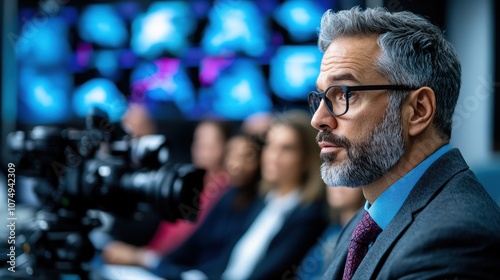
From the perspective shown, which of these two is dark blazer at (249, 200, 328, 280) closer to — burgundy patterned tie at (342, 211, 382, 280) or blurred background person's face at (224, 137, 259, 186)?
blurred background person's face at (224, 137, 259, 186)

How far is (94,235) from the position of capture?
3156 millimetres

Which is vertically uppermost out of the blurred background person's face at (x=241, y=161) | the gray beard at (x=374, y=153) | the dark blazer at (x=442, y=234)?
the blurred background person's face at (x=241, y=161)

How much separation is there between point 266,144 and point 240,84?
0.32 m

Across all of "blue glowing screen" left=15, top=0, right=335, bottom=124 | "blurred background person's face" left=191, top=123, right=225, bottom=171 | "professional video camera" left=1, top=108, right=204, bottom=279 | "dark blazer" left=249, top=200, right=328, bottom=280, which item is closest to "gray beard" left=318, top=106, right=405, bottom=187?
"professional video camera" left=1, top=108, right=204, bottom=279

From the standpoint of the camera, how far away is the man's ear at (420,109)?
46.4 inches

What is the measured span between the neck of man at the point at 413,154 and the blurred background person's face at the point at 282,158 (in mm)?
1403

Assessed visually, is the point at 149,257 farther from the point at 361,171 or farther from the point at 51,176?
the point at 361,171

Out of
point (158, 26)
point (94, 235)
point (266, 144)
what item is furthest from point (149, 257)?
point (158, 26)

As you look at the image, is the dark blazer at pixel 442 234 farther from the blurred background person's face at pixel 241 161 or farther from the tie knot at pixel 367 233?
the blurred background person's face at pixel 241 161

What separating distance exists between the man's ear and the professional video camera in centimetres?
113

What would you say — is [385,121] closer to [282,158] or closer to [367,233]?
[367,233]

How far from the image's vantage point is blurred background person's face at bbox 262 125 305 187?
262 centimetres

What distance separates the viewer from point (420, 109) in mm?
1192

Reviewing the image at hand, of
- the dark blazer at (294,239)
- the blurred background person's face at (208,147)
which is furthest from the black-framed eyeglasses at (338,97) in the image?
the blurred background person's face at (208,147)
